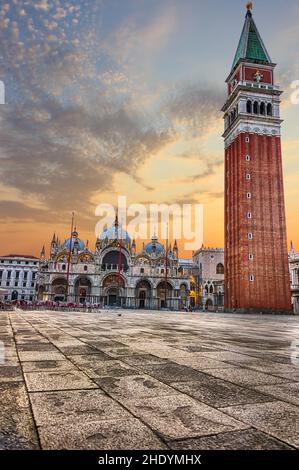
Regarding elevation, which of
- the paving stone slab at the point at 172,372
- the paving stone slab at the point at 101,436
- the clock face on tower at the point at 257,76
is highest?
the clock face on tower at the point at 257,76

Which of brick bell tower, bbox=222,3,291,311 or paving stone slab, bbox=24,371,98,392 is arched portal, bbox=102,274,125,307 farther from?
paving stone slab, bbox=24,371,98,392

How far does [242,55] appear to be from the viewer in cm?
5406

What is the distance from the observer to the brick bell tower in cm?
4688

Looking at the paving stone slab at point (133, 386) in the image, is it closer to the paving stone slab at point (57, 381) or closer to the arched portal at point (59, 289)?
the paving stone slab at point (57, 381)

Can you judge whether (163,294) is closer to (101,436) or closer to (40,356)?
(40,356)

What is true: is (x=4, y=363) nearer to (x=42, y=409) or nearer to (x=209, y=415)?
(x=42, y=409)

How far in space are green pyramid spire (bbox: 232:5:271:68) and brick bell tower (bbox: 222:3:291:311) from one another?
6.7 inches

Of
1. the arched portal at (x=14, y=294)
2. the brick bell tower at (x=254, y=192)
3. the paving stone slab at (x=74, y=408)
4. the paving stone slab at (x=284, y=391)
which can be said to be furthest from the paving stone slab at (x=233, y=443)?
the arched portal at (x=14, y=294)

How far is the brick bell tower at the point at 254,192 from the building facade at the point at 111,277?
63.0ft

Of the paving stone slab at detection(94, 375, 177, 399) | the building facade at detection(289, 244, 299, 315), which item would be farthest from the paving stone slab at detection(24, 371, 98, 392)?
the building facade at detection(289, 244, 299, 315)

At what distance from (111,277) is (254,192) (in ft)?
105

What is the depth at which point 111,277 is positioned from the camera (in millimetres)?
67625

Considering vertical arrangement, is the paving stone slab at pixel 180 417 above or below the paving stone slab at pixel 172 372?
above

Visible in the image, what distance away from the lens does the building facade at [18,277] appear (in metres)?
95.4
